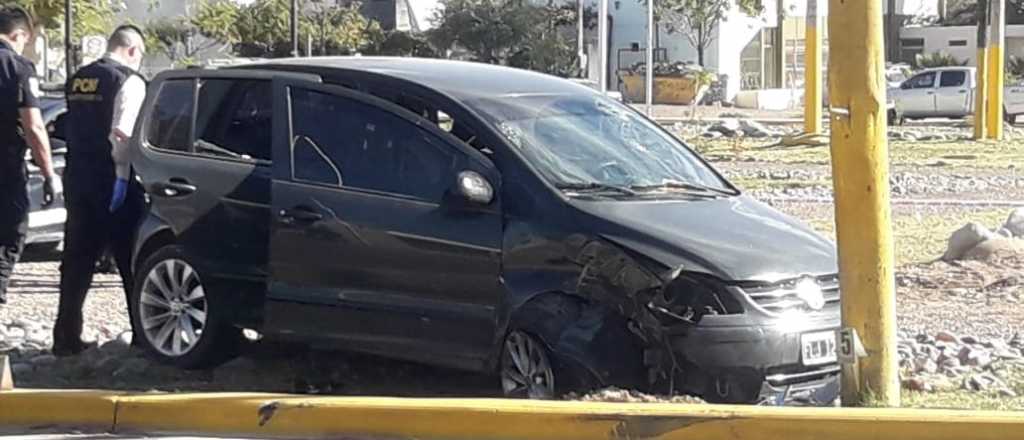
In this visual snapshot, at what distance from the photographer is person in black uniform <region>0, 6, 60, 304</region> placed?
9.23 meters

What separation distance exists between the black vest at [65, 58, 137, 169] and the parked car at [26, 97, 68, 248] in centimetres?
362

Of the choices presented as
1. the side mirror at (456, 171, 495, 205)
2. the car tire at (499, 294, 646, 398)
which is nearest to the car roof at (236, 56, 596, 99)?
the side mirror at (456, 171, 495, 205)

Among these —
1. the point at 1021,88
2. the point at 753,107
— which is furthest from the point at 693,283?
the point at 753,107

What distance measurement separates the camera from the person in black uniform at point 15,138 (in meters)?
9.23

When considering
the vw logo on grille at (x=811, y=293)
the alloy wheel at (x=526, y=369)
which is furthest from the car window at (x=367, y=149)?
the vw logo on grille at (x=811, y=293)

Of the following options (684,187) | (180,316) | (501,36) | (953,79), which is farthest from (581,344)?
(501,36)

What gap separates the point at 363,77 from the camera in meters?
8.74

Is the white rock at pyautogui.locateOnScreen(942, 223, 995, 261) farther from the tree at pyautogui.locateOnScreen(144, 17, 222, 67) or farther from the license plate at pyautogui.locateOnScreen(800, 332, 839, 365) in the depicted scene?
the tree at pyautogui.locateOnScreen(144, 17, 222, 67)

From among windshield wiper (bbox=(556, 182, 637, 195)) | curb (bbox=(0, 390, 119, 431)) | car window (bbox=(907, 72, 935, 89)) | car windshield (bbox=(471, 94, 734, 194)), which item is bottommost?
curb (bbox=(0, 390, 119, 431))

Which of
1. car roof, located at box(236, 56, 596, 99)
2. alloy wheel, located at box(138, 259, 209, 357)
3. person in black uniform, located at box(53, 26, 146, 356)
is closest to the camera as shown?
car roof, located at box(236, 56, 596, 99)

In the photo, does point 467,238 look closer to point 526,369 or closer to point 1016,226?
point 526,369

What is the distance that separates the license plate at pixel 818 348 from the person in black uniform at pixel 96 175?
12.8ft

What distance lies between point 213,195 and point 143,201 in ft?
2.30

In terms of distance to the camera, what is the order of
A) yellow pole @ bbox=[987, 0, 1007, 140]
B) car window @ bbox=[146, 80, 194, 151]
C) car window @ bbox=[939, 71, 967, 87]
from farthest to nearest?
car window @ bbox=[939, 71, 967, 87], yellow pole @ bbox=[987, 0, 1007, 140], car window @ bbox=[146, 80, 194, 151]
